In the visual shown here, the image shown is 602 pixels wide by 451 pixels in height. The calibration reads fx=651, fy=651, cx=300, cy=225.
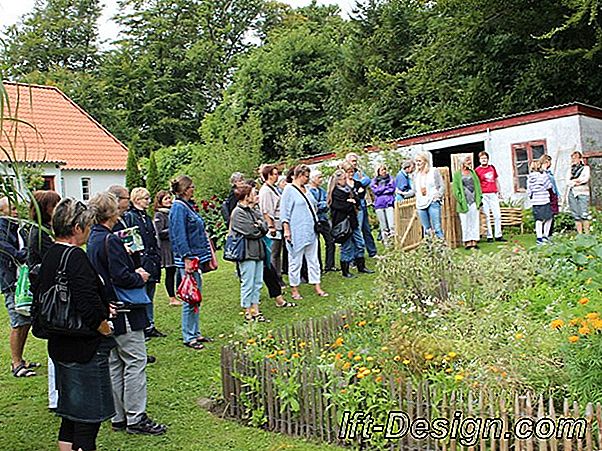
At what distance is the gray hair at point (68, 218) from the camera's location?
420cm

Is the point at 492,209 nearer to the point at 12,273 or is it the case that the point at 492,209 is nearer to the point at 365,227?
the point at 365,227

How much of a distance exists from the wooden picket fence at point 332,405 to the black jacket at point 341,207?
4.57 m

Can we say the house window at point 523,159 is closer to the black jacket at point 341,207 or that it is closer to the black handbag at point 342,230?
the black jacket at point 341,207

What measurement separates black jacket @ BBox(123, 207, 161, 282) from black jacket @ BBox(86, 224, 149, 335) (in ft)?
7.73

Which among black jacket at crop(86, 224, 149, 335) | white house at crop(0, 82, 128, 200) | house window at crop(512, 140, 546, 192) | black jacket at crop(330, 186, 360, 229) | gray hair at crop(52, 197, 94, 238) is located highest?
white house at crop(0, 82, 128, 200)

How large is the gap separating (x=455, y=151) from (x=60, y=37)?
38255mm

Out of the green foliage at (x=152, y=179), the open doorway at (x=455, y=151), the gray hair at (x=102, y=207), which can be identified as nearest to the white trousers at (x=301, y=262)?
the gray hair at (x=102, y=207)

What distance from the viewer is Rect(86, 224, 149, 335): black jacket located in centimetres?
500

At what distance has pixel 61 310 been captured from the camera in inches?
160

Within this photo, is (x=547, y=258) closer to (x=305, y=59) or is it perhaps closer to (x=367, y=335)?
(x=367, y=335)

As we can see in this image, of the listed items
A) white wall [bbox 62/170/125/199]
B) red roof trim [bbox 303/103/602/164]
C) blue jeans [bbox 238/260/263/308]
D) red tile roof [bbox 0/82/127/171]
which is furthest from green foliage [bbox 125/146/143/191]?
blue jeans [bbox 238/260/263/308]

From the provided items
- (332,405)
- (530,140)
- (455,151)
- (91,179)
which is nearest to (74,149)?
(91,179)

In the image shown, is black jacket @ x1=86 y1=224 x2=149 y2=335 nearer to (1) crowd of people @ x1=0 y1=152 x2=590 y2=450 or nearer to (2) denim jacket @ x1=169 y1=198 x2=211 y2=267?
(1) crowd of people @ x1=0 y1=152 x2=590 y2=450

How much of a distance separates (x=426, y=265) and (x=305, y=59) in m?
29.1
